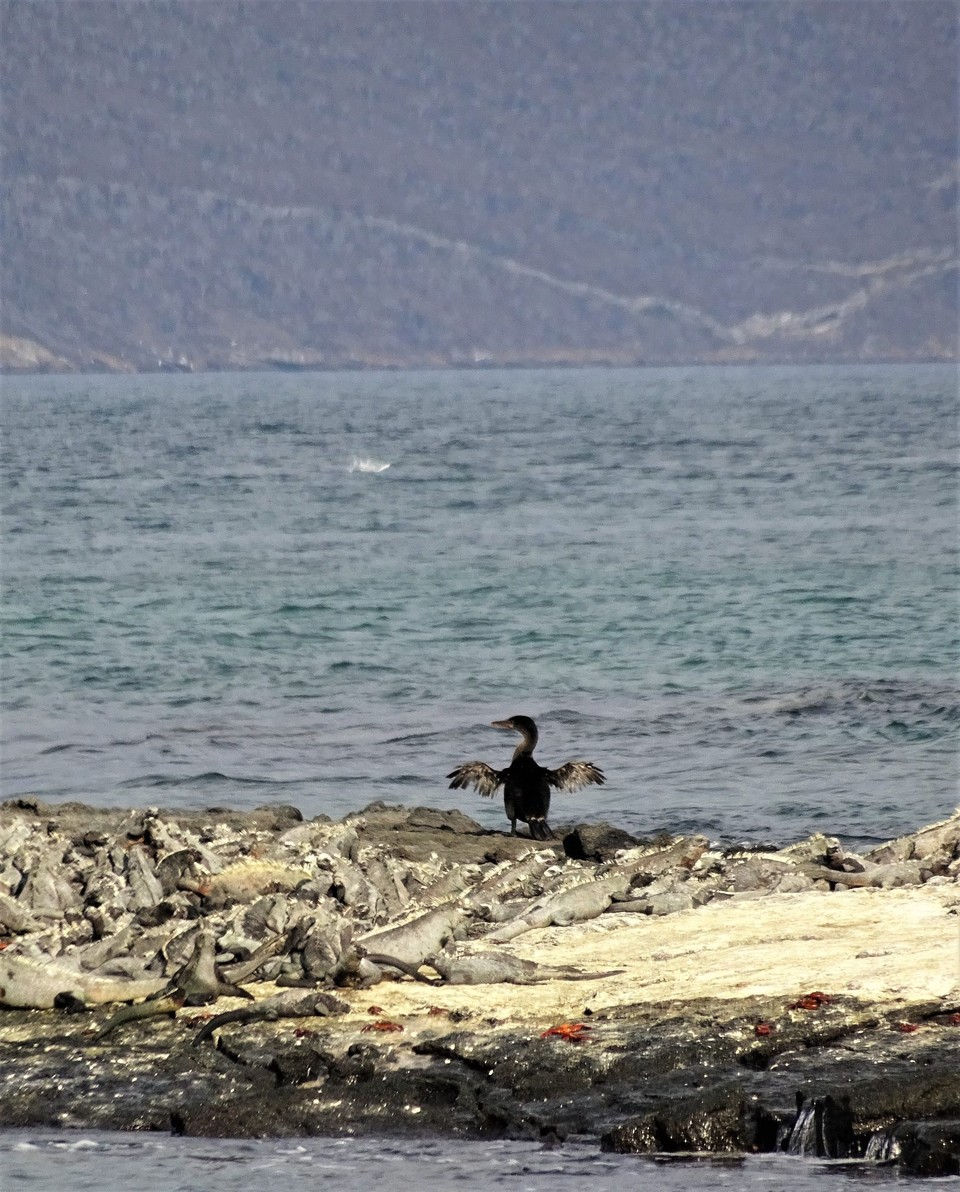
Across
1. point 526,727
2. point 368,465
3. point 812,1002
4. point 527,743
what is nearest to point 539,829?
point 527,743

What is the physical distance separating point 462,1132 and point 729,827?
867 cm

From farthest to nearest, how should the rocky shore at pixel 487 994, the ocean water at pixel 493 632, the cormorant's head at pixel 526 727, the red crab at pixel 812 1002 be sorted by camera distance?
the ocean water at pixel 493 632 < the cormorant's head at pixel 526 727 < the red crab at pixel 812 1002 < the rocky shore at pixel 487 994

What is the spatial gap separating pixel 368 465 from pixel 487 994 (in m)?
56.7

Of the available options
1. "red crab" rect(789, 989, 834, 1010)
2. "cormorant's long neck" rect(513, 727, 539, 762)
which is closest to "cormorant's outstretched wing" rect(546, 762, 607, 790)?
"cormorant's long neck" rect(513, 727, 539, 762)

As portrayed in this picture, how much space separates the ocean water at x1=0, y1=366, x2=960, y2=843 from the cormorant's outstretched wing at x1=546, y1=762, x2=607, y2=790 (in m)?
1.66

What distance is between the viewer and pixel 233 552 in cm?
4141

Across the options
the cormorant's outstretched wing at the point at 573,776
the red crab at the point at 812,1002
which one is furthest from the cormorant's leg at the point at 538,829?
the red crab at the point at 812,1002

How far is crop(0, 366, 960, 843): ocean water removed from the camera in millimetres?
19641

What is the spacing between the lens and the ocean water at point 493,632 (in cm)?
1964

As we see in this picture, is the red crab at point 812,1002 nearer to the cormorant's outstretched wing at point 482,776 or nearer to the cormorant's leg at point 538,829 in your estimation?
the cormorant's leg at point 538,829

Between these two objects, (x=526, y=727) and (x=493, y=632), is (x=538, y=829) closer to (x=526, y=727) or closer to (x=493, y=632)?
(x=526, y=727)

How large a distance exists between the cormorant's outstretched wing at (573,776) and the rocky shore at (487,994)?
194 cm

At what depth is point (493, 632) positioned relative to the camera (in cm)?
2994

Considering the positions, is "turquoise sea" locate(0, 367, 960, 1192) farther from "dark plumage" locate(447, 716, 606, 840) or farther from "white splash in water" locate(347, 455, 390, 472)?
"dark plumage" locate(447, 716, 606, 840)
